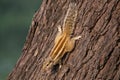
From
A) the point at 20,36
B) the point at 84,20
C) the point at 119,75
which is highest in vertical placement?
the point at 20,36

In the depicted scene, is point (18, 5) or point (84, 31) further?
point (18, 5)

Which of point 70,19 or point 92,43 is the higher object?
point 70,19

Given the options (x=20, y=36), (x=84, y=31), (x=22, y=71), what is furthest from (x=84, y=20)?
(x=20, y=36)

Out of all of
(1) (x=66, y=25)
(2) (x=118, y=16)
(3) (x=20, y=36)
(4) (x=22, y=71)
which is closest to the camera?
(2) (x=118, y=16)

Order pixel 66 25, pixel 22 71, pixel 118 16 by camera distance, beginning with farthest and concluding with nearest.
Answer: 1. pixel 22 71
2. pixel 66 25
3. pixel 118 16

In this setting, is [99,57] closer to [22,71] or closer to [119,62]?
[119,62]

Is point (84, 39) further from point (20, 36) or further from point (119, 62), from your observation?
point (20, 36)

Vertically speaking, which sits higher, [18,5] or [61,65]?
[18,5]

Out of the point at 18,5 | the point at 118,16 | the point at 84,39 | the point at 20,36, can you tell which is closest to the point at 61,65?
the point at 84,39

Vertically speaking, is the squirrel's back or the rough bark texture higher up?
the squirrel's back

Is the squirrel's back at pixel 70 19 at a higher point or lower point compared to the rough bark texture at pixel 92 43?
higher
